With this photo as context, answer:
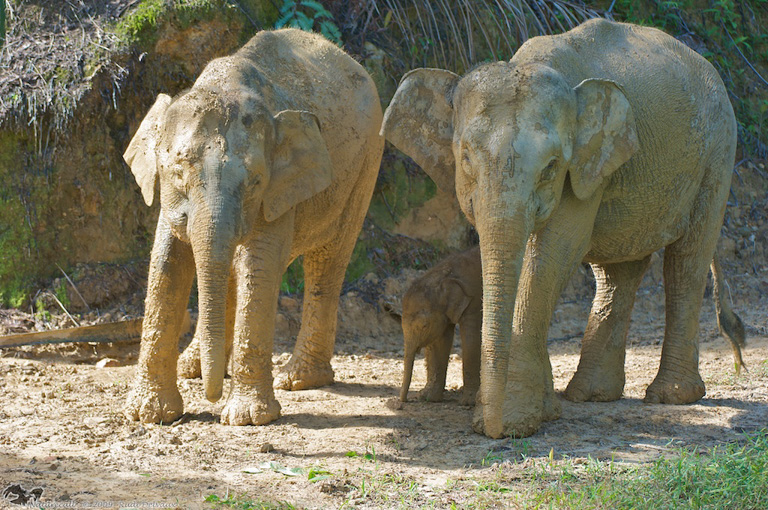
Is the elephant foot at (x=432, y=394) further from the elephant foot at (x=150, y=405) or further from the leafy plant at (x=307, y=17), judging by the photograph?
the leafy plant at (x=307, y=17)

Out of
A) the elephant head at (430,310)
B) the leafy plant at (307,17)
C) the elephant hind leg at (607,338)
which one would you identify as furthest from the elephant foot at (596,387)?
the leafy plant at (307,17)

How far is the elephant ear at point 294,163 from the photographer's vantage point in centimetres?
617

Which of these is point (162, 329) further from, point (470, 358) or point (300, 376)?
point (470, 358)

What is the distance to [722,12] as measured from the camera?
516 inches

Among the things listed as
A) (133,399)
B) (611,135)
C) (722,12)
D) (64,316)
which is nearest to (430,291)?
(611,135)

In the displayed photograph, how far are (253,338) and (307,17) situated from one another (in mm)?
5189

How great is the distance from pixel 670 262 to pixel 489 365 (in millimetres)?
2391

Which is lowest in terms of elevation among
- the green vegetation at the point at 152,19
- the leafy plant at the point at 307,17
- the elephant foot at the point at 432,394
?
the elephant foot at the point at 432,394

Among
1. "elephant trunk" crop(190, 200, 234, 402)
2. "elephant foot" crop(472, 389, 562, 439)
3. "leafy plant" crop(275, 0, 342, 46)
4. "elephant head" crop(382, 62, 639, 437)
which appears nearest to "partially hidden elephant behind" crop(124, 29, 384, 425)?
"elephant trunk" crop(190, 200, 234, 402)

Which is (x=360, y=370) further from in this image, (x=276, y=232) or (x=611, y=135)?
(x=611, y=135)

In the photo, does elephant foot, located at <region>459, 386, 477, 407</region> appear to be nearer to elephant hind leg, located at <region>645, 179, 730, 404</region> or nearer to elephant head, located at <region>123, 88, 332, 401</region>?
elephant hind leg, located at <region>645, 179, 730, 404</region>

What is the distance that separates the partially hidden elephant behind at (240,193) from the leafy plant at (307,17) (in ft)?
8.77

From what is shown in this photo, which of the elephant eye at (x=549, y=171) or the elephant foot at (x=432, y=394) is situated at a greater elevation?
the elephant eye at (x=549, y=171)

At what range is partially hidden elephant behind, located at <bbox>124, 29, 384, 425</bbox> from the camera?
5621mm
